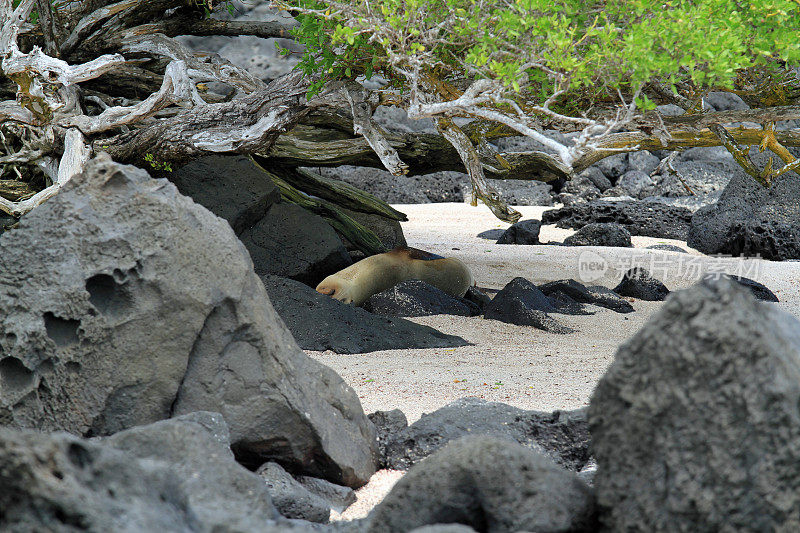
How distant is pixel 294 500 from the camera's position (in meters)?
2.81

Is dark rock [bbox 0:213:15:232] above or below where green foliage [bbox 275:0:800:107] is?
below

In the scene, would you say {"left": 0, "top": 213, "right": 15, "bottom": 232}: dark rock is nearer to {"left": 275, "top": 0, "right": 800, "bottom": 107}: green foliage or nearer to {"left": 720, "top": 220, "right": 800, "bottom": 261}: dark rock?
{"left": 275, "top": 0, "right": 800, "bottom": 107}: green foliage

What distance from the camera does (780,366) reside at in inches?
68.4

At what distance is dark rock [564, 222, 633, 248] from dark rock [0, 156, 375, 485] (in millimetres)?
9830

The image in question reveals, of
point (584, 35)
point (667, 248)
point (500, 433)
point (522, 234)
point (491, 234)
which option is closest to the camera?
point (500, 433)

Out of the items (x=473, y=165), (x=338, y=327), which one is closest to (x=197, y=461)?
(x=338, y=327)

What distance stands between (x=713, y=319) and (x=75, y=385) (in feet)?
7.84

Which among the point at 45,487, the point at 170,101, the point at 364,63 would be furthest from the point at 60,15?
the point at 45,487

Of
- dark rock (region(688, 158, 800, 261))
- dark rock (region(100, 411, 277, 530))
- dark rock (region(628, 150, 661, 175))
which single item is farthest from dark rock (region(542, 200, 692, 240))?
dark rock (region(100, 411, 277, 530))

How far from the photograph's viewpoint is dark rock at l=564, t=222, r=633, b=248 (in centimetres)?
1229

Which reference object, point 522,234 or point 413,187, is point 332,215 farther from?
point 413,187

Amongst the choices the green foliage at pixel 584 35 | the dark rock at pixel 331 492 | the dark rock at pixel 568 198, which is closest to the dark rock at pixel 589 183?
the dark rock at pixel 568 198

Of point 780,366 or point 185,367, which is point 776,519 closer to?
point 780,366

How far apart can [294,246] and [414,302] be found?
1.67m
